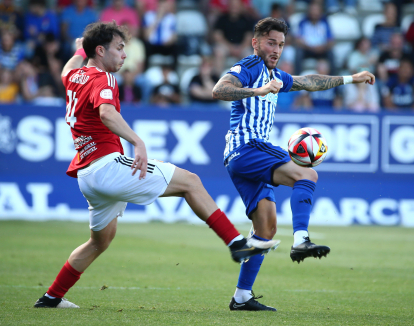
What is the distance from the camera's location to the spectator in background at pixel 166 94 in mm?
13695

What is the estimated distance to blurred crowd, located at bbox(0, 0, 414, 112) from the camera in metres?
14.0

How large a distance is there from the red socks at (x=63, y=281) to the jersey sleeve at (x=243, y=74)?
7.44 ft

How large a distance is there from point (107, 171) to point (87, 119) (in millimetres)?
519

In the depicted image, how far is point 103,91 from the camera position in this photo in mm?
4590

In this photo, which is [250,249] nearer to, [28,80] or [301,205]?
[301,205]

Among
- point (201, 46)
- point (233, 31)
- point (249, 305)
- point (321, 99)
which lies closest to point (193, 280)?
point (249, 305)

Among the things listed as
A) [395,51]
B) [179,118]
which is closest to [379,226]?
[179,118]

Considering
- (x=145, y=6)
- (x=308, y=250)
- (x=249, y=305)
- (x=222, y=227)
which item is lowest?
(x=249, y=305)

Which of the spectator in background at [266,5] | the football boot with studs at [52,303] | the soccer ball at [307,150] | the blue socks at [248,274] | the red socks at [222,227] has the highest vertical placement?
the spectator in background at [266,5]

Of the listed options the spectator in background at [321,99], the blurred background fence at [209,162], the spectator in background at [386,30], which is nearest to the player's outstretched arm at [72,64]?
the blurred background fence at [209,162]

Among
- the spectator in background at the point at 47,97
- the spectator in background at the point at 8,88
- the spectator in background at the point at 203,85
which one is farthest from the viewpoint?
the spectator in background at the point at 203,85

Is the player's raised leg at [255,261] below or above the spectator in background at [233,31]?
below

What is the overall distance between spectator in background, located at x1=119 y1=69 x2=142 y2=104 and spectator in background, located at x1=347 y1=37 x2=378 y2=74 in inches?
231

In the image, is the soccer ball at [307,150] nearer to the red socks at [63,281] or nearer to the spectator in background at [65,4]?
the red socks at [63,281]
